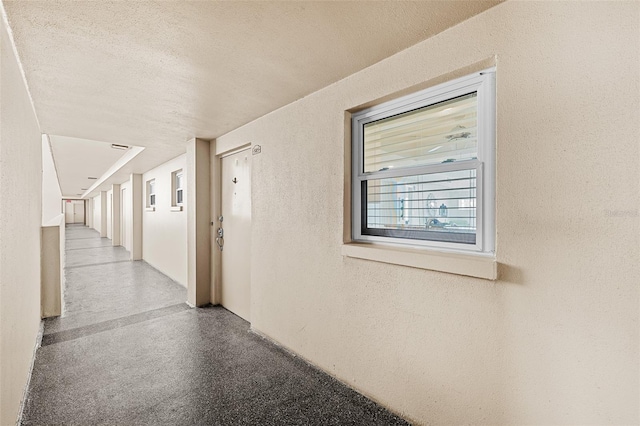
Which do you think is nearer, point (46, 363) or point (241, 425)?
point (241, 425)

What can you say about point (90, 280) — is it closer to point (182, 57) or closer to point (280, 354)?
point (280, 354)

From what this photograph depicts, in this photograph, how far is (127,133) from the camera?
3662 millimetres

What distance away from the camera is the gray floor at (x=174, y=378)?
1.95 m

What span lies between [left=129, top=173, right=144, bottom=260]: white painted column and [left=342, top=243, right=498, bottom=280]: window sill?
7208 millimetres

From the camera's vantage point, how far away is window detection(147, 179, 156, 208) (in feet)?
22.8

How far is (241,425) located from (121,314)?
106 inches

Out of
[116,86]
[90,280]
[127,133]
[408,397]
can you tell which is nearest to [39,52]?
[116,86]

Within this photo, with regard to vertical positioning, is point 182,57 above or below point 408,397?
above

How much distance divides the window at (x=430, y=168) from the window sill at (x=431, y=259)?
0.08 meters

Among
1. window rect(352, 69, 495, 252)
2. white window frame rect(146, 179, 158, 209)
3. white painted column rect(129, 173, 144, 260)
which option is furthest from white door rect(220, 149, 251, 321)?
white painted column rect(129, 173, 144, 260)

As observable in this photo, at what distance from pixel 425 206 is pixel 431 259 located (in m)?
0.37

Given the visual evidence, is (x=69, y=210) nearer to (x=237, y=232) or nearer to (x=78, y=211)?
(x=78, y=211)

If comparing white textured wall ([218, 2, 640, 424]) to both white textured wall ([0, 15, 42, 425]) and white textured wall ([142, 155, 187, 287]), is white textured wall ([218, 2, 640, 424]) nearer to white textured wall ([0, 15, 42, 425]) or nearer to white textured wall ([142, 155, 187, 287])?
white textured wall ([0, 15, 42, 425])

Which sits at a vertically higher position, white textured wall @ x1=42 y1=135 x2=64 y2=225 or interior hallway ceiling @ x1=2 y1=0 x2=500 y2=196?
interior hallway ceiling @ x1=2 y1=0 x2=500 y2=196
